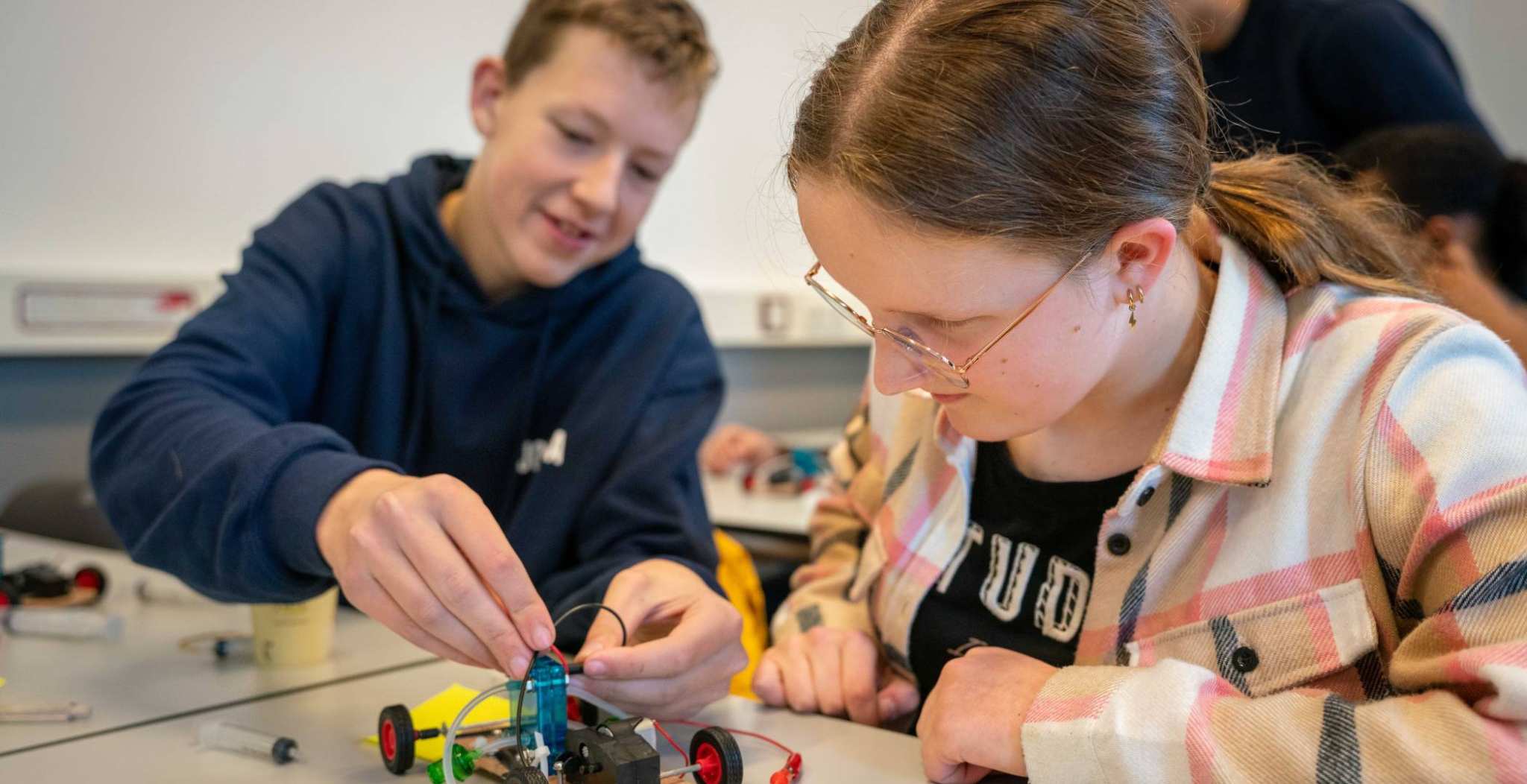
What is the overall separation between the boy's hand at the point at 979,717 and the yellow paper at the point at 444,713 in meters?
0.32

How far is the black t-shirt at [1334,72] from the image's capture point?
1804mm

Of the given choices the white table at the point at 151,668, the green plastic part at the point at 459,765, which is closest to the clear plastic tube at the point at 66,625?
the white table at the point at 151,668

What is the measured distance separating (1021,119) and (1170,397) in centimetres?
32

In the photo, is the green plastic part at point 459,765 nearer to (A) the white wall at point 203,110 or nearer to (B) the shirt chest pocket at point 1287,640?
(B) the shirt chest pocket at point 1287,640

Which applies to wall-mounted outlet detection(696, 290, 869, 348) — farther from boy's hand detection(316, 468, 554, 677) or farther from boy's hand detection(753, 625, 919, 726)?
boy's hand detection(316, 468, 554, 677)

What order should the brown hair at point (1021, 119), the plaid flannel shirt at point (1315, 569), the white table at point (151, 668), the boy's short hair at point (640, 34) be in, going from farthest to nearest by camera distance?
the boy's short hair at point (640, 34) → the white table at point (151, 668) → the brown hair at point (1021, 119) → the plaid flannel shirt at point (1315, 569)

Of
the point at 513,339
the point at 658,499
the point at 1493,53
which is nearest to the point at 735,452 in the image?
the point at 513,339

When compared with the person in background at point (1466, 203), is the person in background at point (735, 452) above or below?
below

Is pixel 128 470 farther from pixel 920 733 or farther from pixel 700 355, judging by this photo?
pixel 920 733

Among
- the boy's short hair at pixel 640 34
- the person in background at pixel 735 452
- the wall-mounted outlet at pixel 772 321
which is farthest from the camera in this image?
the wall-mounted outlet at pixel 772 321

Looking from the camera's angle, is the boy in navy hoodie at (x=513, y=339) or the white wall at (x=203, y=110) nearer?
the boy in navy hoodie at (x=513, y=339)

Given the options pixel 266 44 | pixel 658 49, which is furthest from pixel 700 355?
pixel 266 44

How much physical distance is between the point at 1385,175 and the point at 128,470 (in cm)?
162

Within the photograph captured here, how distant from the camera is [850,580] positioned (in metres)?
1.21
